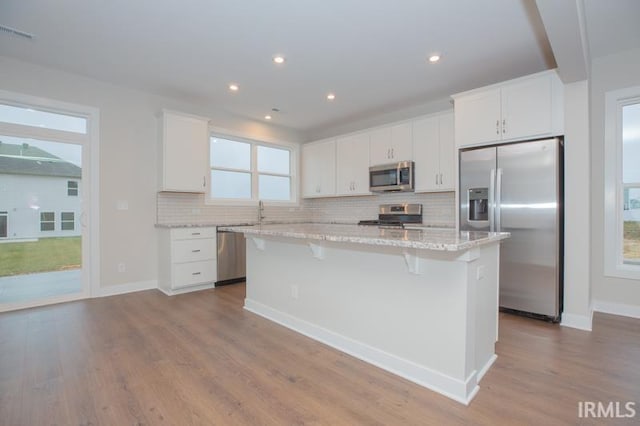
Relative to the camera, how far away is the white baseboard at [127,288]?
393 cm

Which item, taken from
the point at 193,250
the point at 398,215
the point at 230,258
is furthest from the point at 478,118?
A: the point at 193,250

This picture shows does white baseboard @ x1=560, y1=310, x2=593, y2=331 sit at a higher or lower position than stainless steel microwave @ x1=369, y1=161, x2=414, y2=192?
lower

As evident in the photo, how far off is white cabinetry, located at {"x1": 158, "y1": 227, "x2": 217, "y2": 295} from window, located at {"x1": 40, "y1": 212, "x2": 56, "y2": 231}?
1157mm

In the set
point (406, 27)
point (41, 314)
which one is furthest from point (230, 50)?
point (41, 314)

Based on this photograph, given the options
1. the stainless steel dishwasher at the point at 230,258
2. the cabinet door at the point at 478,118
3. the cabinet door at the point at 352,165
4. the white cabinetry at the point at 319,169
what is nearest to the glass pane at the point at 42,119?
the stainless steel dishwasher at the point at 230,258

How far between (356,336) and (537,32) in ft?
9.98

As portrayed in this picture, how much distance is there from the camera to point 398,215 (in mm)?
4902

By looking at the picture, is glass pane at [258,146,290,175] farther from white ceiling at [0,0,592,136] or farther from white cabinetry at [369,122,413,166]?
white cabinetry at [369,122,413,166]

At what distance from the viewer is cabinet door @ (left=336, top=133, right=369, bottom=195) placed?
5129mm

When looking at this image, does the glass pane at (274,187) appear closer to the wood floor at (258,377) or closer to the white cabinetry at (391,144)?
the white cabinetry at (391,144)

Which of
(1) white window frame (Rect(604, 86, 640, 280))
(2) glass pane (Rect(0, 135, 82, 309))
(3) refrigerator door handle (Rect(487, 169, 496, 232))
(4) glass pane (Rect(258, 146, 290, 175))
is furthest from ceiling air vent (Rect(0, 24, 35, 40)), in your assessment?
(1) white window frame (Rect(604, 86, 640, 280))

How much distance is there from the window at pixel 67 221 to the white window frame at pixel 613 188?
6.05m

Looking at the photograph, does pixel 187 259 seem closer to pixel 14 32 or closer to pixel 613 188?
pixel 14 32

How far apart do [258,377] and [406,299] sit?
1093mm
